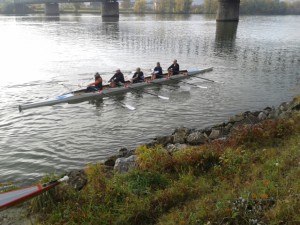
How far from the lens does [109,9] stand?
13688cm

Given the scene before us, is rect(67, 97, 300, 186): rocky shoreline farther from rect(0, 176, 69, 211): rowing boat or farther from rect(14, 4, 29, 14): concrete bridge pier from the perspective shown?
rect(14, 4, 29, 14): concrete bridge pier

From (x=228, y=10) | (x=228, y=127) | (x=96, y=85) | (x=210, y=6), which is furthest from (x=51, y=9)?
(x=228, y=127)

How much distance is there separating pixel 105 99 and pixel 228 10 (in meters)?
88.9

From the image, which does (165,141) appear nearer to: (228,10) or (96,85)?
(96,85)

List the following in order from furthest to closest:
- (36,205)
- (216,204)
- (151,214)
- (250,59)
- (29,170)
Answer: (250,59)
(29,170)
(36,205)
(151,214)
(216,204)

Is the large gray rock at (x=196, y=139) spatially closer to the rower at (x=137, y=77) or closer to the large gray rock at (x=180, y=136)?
the large gray rock at (x=180, y=136)

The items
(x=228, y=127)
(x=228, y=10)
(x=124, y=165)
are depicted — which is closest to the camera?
(x=124, y=165)

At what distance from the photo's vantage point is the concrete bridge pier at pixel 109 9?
137m

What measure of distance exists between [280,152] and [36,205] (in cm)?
936

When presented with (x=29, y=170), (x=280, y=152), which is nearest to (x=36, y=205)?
(x=29, y=170)

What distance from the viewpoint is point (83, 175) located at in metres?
12.9

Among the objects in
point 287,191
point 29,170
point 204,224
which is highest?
point 287,191

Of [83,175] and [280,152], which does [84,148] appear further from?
[280,152]

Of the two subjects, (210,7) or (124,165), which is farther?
(210,7)
